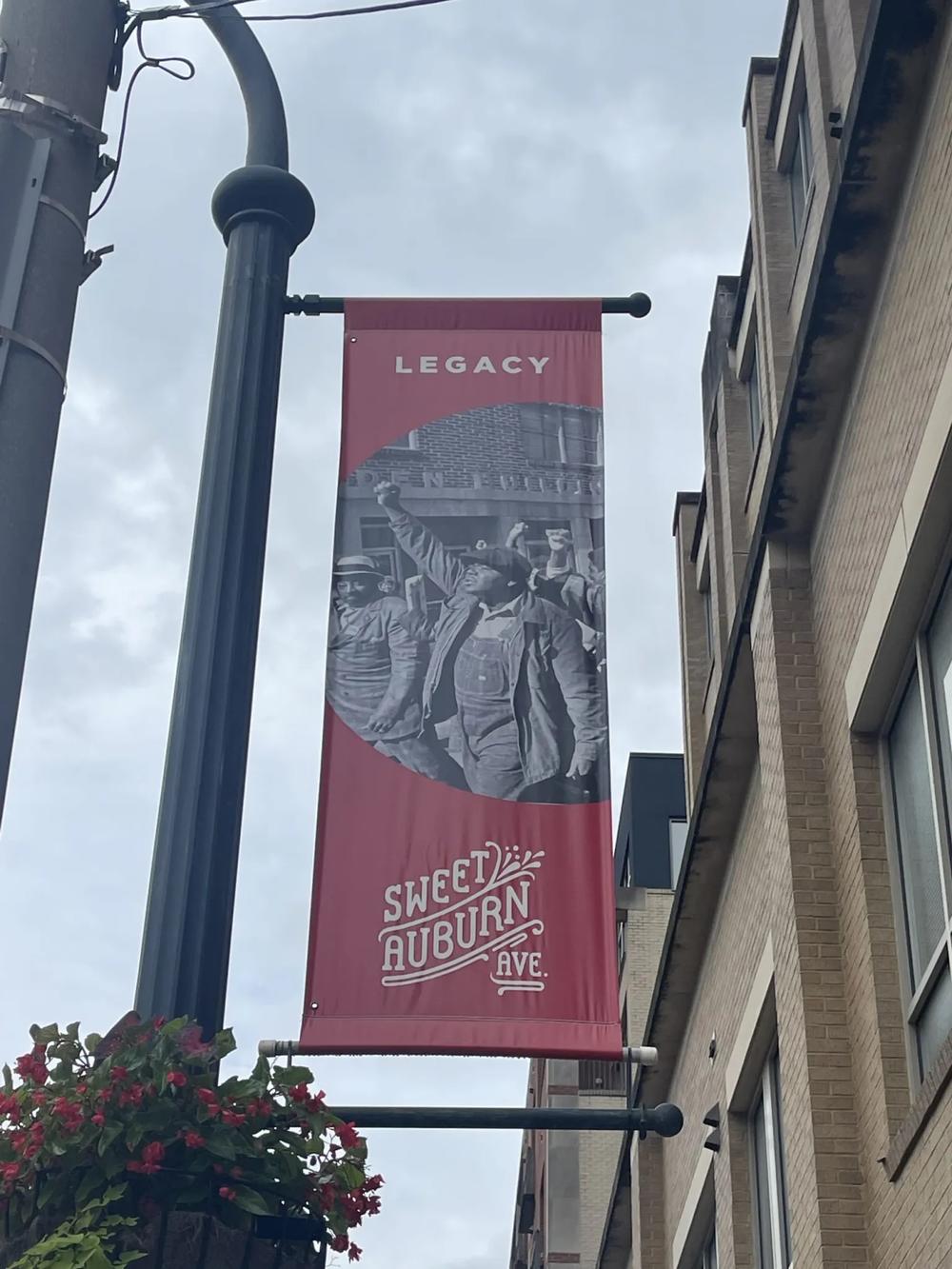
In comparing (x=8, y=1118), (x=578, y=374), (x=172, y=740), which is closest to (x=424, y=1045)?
(x=172, y=740)

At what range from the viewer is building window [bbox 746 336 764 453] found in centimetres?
1702

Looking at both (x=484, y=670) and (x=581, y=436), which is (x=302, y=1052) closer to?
(x=484, y=670)

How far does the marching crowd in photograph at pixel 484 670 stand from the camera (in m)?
8.53

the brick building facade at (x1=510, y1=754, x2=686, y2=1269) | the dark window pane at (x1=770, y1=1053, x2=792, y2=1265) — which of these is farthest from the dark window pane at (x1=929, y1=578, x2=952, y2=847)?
the brick building facade at (x1=510, y1=754, x2=686, y2=1269)

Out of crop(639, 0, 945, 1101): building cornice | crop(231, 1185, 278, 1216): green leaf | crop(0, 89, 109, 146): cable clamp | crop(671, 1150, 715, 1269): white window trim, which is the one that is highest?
crop(639, 0, 945, 1101): building cornice

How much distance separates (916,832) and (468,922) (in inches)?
108

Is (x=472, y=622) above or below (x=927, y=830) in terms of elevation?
above

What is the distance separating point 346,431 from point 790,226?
7703 millimetres

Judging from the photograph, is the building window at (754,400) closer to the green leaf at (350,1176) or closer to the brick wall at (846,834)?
the brick wall at (846,834)

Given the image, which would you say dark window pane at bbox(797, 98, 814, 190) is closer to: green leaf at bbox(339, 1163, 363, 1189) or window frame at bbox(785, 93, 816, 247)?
window frame at bbox(785, 93, 816, 247)

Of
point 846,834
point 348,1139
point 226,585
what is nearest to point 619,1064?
point 846,834

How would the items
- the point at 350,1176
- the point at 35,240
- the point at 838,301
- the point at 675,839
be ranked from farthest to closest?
the point at 675,839 → the point at 838,301 → the point at 350,1176 → the point at 35,240

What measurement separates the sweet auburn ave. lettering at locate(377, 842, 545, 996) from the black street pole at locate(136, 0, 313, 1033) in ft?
7.42

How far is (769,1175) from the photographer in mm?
13008
